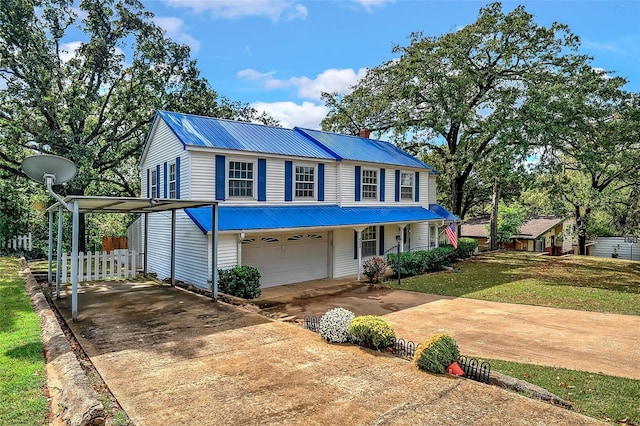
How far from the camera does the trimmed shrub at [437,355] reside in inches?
244

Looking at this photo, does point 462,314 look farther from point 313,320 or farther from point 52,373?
point 52,373

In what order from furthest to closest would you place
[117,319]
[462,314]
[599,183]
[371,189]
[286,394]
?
[599,183] < [371,189] < [462,314] < [117,319] < [286,394]

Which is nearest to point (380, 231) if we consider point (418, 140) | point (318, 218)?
point (318, 218)

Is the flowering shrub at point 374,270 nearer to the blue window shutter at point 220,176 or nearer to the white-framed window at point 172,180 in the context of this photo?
the blue window shutter at point 220,176

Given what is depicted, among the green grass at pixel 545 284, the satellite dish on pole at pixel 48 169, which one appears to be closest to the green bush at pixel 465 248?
the green grass at pixel 545 284

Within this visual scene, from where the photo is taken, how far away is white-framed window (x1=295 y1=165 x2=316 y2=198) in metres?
16.6

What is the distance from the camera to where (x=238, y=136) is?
1557 cm

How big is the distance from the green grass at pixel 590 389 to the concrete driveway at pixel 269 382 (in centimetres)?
86

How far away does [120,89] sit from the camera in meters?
22.1

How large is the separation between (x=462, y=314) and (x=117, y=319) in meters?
9.22

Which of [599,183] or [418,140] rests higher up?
[418,140]

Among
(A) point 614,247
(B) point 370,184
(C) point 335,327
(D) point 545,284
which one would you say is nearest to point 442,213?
(B) point 370,184

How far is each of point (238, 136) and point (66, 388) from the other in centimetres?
1191

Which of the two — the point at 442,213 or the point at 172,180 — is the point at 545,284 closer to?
the point at 442,213
